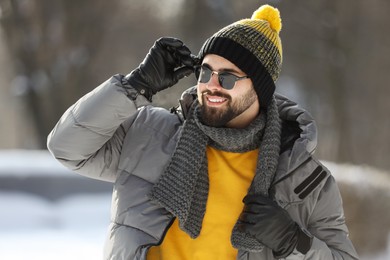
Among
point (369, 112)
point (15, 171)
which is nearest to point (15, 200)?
point (15, 171)

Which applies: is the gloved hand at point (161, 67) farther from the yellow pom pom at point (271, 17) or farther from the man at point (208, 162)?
the yellow pom pom at point (271, 17)

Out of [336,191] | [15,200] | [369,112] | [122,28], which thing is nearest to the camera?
[336,191]

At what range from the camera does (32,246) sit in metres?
6.30

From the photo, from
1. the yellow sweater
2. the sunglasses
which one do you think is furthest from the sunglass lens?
the yellow sweater

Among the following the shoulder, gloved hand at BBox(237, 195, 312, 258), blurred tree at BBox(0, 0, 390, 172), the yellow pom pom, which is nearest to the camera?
gloved hand at BBox(237, 195, 312, 258)

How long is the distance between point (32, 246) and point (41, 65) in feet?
26.6

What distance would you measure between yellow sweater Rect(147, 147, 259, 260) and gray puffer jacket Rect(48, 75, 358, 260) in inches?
3.3

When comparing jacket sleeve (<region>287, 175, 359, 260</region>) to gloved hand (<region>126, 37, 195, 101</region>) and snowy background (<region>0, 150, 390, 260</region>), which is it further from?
snowy background (<region>0, 150, 390, 260</region>)

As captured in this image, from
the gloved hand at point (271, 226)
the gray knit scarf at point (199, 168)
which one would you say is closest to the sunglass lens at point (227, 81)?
the gray knit scarf at point (199, 168)

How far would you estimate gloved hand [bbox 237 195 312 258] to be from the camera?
7.31 feet

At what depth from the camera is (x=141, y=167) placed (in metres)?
2.37

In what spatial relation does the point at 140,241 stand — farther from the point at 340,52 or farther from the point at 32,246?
the point at 340,52

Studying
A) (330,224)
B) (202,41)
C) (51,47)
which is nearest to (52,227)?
(330,224)

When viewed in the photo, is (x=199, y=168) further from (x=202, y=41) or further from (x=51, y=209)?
(x=202, y=41)
